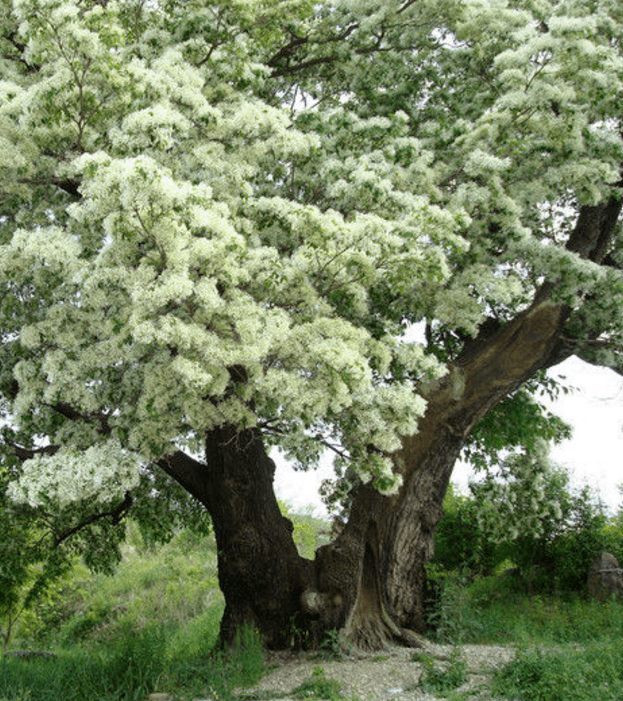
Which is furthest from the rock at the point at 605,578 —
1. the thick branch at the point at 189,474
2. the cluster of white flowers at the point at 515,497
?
the thick branch at the point at 189,474

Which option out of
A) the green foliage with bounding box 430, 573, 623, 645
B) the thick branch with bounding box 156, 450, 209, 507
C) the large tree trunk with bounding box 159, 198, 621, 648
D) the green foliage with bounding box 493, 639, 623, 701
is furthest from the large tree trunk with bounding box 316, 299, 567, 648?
the green foliage with bounding box 493, 639, 623, 701

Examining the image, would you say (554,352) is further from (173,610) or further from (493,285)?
(173,610)

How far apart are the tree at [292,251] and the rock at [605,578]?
18.4 feet

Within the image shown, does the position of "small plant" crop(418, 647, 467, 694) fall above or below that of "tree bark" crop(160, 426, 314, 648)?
below

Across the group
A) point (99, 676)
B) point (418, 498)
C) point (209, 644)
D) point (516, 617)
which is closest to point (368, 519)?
point (418, 498)

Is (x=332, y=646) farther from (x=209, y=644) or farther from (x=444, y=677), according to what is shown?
(x=209, y=644)

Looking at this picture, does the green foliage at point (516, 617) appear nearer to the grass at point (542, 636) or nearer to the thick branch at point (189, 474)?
the grass at point (542, 636)

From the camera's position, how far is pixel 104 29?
8.43m

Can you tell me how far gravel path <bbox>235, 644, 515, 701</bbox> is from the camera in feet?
28.7

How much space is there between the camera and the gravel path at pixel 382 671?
28.7ft

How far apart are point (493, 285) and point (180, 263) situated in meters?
4.60

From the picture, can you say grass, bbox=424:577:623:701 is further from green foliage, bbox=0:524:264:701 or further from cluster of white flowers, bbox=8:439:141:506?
cluster of white flowers, bbox=8:439:141:506

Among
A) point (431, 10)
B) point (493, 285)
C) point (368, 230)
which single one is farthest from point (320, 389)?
point (431, 10)

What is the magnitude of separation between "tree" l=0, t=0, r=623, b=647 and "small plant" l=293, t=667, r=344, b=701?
175 cm
